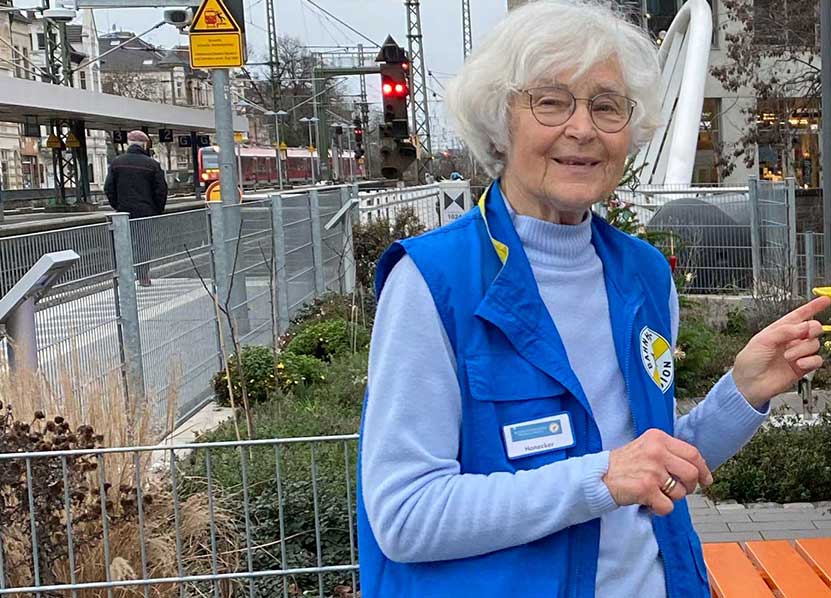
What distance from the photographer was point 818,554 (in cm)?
345

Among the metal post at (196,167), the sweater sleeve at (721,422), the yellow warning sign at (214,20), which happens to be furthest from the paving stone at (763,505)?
the metal post at (196,167)

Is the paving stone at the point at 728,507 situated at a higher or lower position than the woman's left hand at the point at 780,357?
A: lower

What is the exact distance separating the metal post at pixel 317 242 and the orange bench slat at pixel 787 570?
903 cm

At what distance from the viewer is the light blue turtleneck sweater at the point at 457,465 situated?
1560mm

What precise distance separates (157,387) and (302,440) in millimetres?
4358

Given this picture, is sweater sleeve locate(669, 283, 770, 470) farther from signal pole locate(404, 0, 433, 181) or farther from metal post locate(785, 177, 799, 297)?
signal pole locate(404, 0, 433, 181)

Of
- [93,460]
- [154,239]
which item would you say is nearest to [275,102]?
[154,239]

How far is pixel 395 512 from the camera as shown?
1.61 m

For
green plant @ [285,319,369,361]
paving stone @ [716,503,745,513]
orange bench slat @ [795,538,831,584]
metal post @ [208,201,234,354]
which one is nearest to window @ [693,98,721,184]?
green plant @ [285,319,369,361]

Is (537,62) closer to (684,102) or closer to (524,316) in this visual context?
(524,316)

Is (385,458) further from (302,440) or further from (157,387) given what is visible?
(157,387)

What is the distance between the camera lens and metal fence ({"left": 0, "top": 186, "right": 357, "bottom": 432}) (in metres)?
5.66

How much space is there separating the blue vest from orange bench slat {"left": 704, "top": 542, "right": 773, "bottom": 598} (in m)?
1.61

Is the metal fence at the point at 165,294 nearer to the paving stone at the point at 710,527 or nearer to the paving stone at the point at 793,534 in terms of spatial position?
the paving stone at the point at 710,527
